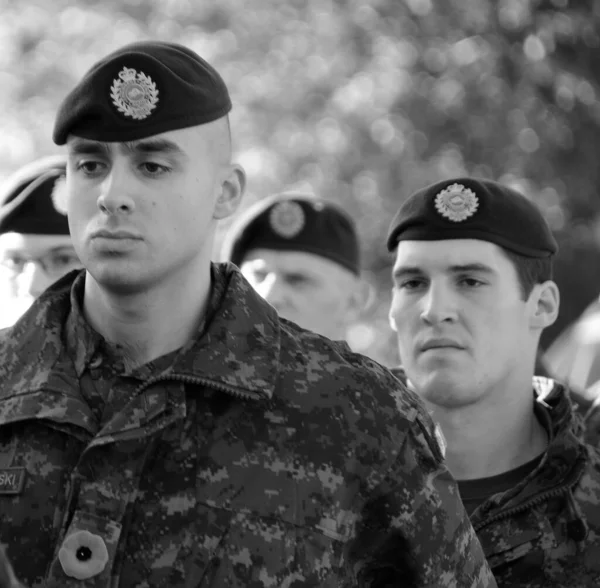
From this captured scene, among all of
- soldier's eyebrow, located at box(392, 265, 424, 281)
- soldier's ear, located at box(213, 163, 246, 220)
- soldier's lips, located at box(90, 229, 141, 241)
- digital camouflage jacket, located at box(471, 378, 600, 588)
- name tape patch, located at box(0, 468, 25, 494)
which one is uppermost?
soldier's ear, located at box(213, 163, 246, 220)

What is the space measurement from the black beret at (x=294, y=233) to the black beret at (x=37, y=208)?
130 centimetres

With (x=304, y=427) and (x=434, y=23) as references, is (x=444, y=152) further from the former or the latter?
(x=304, y=427)

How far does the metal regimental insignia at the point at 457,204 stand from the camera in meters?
4.88

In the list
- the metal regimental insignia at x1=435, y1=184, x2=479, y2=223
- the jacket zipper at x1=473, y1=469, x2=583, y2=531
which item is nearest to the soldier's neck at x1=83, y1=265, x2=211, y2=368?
the jacket zipper at x1=473, y1=469, x2=583, y2=531

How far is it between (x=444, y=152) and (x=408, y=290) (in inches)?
346

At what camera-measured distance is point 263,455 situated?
11.2ft

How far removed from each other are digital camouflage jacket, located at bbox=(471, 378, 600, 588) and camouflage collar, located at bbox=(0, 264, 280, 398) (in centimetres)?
114

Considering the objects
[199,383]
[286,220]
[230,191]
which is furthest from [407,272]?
[286,220]

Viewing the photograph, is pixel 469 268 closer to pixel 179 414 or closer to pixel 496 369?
pixel 496 369

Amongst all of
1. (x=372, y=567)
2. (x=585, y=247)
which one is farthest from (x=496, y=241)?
(x=585, y=247)

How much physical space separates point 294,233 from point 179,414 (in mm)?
3703

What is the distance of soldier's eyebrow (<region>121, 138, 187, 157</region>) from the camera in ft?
11.4

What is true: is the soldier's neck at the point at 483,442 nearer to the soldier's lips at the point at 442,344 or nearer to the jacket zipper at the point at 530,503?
the soldier's lips at the point at 442,344

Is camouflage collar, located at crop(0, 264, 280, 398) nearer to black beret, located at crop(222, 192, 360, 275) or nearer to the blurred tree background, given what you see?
black beret, located at crop(222, 192, 360, 275)
